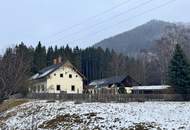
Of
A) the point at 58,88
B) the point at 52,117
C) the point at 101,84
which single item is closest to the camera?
the point at 52,117

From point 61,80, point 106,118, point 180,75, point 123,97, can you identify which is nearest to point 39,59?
point 61,80

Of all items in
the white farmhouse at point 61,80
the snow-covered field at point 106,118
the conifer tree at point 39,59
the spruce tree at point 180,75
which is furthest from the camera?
the conifer tree at point 39,59

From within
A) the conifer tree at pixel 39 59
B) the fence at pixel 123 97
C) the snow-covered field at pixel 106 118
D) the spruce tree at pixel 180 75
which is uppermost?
the conifer tree at pixel 39 59

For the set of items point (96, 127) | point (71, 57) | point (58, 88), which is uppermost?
point (71, 57)

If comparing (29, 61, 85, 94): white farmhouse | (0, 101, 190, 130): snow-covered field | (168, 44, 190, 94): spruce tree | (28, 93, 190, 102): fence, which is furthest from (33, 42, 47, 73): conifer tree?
(0, 101, 190, 130): snow-covered field

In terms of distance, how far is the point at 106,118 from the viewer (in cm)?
3325

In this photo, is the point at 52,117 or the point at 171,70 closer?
the point at 52,117

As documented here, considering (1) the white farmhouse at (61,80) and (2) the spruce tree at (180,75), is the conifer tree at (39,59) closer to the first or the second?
(1) the white farmhouse at (61,80)

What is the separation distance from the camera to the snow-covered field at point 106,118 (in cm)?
2995

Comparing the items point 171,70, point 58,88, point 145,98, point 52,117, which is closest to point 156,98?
point 145,98

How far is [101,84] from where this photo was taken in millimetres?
98375

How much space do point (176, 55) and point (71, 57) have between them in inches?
2323

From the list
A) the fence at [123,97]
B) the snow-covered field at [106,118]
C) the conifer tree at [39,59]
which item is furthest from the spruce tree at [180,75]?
the conifer tree at [39,59]

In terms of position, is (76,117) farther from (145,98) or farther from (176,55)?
(176,55)
